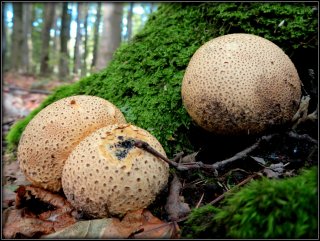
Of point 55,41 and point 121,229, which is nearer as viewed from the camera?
point 121,229

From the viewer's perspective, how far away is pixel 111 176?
180 centimetres

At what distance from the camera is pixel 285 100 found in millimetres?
2170

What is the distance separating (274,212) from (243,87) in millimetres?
899

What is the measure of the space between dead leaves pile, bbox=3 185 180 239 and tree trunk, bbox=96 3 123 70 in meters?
6.91

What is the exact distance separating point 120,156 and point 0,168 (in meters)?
1.69

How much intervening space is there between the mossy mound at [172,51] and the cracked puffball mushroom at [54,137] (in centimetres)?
59

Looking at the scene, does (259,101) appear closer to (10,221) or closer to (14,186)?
(10,221)

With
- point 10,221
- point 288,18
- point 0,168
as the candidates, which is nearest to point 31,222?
point 10,221

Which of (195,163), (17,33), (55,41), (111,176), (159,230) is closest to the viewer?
(159,230)

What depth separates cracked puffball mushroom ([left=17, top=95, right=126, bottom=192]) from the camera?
2.12 meters

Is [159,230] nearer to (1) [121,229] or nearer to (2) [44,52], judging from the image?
(1) [121,229]

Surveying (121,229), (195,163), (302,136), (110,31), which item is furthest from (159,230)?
(110,31)

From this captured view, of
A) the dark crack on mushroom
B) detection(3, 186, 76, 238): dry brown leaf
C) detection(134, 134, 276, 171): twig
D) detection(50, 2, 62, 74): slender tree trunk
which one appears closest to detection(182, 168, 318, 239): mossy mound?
detection(134, 134, 276, 171): twig

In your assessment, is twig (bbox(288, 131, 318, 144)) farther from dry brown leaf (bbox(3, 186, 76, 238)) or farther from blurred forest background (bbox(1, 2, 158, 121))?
blurred forest background (bbox(1, 2, 158, 121))
